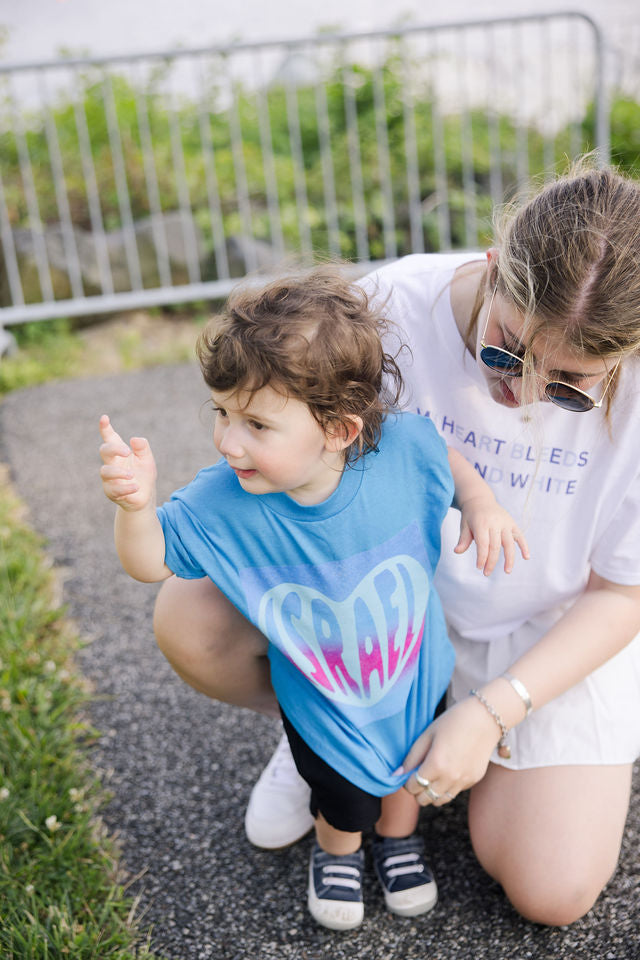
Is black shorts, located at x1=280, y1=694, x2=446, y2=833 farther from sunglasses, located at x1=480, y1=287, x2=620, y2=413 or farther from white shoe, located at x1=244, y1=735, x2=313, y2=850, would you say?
sunglasses, located at x1=480, y1=287, x2=620, y2=413

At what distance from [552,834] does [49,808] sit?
3.31 ft

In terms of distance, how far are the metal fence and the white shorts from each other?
144 inches

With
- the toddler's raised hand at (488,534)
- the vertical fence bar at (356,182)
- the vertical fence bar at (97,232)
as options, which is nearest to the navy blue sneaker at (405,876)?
the toddler's raised hand at (488,534)

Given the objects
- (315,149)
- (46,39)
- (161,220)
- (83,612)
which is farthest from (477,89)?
(83,612)

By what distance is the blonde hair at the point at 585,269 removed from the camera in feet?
4.29

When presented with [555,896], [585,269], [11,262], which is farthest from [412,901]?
[11,262]

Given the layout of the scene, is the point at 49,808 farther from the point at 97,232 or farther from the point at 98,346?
the point at 97,232

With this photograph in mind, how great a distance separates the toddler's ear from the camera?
4.51 feet

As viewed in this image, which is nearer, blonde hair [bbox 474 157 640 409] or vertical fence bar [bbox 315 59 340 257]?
blonde hair [bbox 474 157 640 409]

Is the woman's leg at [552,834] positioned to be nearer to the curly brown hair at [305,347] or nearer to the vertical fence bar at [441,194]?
A: the curly brown hair at [305,347]

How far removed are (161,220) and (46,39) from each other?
3169mm

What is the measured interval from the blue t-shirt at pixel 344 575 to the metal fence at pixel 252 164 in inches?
148

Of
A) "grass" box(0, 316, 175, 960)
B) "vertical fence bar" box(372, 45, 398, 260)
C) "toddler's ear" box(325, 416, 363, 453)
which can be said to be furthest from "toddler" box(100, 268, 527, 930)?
"vertical fence bar" box(372, 45, 398, 260)

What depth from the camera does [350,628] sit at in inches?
58.2
